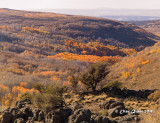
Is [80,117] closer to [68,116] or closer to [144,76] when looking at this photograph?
[68,116]

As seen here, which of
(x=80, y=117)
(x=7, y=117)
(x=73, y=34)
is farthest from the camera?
(x=73, y=34)

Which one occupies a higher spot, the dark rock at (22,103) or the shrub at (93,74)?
the shrub at (93,74)

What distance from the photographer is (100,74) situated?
18250 mm

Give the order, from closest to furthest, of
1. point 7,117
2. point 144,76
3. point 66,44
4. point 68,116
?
point 68,116, point 7,117, point 144,76, point 66,44

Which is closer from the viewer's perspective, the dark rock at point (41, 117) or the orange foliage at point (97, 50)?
the dark rock at point (41, 117)

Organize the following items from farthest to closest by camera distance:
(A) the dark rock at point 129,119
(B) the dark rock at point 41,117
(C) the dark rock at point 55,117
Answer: (B) the dark rock at point 41,117 → (C) the dark rock at point 55,117 → (A) the dark rock at point 129,119

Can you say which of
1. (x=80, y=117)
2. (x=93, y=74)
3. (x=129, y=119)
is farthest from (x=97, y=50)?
(x=80, y=117)

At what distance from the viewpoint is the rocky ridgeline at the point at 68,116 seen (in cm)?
798

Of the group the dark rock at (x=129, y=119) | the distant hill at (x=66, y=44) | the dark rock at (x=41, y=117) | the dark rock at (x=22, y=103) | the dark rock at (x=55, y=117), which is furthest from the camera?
the distant hill at (x=66, y=44)

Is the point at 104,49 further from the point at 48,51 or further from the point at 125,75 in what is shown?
the point at 125,75

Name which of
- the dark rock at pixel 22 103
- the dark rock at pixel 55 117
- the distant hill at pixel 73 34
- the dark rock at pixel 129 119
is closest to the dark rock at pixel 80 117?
A: the dark rock at pixel 55 117

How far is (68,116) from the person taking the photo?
29.1 ft

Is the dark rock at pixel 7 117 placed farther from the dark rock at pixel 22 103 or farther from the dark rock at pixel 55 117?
the dark rock at pixel 55 117

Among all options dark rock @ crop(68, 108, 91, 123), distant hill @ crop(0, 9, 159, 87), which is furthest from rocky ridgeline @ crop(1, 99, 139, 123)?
distant hill @ crop(0, 9, 159, 87)
